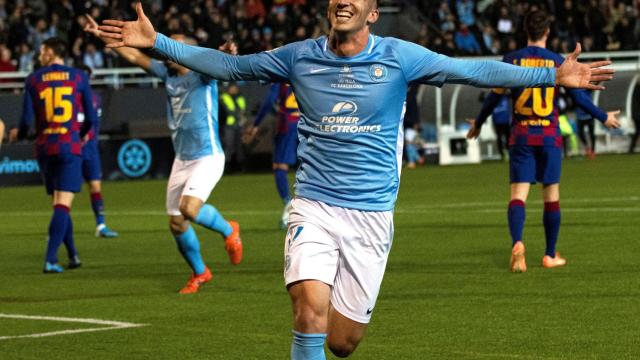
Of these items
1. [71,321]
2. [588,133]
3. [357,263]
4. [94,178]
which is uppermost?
[357,263]

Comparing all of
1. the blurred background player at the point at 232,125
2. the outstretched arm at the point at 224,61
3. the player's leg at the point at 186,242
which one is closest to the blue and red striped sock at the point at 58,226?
the player's leg at the point at 186,242

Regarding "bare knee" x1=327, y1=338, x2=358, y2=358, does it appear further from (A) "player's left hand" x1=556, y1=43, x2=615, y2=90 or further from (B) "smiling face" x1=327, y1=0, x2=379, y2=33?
(A) "player's left hand" x1=556, y1=43, x2=615, y2=90

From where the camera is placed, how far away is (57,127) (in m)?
14.3

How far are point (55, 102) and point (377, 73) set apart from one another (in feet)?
25.8

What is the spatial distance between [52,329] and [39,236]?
8.51 meters

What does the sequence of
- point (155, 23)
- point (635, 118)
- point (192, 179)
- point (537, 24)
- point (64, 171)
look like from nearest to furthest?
point (192, 179), point (537, 24), point (64, 171), point (155, 23), point (635, 118)

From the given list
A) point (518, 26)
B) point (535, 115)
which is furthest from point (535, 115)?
point (518, 26)

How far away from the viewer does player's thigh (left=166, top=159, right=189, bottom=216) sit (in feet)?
41.1

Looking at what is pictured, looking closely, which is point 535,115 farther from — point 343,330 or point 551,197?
point 343,330

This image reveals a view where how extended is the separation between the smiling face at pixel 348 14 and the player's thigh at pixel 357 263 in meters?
0.90

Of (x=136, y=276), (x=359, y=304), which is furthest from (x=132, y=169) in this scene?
(x=359, y=304)

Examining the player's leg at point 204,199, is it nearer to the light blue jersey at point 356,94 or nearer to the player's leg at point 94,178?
the light blue jersey at point 356,94

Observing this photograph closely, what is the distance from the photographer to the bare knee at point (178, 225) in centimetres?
1236

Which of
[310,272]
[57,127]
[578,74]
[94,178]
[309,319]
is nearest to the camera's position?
[309,319]
